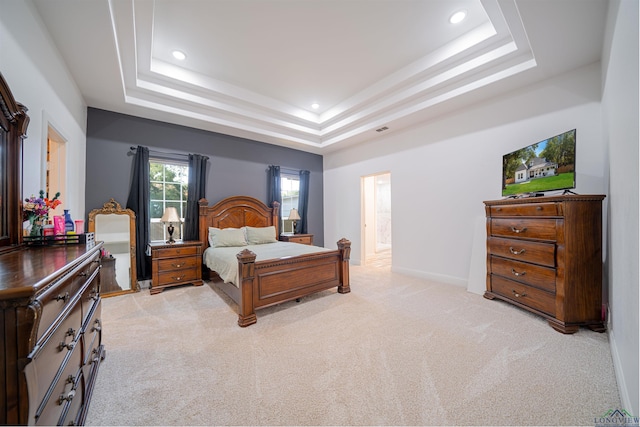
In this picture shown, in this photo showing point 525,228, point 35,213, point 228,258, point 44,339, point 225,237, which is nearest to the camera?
point 44,339

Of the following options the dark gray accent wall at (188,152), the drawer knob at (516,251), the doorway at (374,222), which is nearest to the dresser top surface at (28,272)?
the dark gray accent wall at (188,152)

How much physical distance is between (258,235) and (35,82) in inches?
122

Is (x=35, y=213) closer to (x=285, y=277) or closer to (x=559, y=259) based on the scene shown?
(x=285, y=277)

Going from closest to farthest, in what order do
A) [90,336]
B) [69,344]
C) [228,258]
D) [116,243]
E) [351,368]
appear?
[69,344] < [90,336] < [351,368] < [228,258] < [116,243]

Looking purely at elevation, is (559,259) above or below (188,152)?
below

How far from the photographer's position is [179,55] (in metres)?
3.16

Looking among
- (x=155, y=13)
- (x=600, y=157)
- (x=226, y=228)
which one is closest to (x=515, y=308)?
(x=600, y=157)

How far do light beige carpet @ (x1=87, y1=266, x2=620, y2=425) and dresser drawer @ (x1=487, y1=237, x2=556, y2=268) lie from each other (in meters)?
0.60

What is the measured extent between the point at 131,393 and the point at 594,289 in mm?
3843

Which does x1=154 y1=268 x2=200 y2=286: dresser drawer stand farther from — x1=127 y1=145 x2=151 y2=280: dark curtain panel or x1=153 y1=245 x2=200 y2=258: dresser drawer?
x1=127 y1=145 x2=151 y2=280: dark curtain panel

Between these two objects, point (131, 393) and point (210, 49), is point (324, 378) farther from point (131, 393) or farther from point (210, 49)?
point (210, 49)

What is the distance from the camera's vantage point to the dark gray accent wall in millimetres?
3551

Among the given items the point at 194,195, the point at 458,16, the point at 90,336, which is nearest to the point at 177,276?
the point at 194,195

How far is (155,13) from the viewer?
2482 mm
